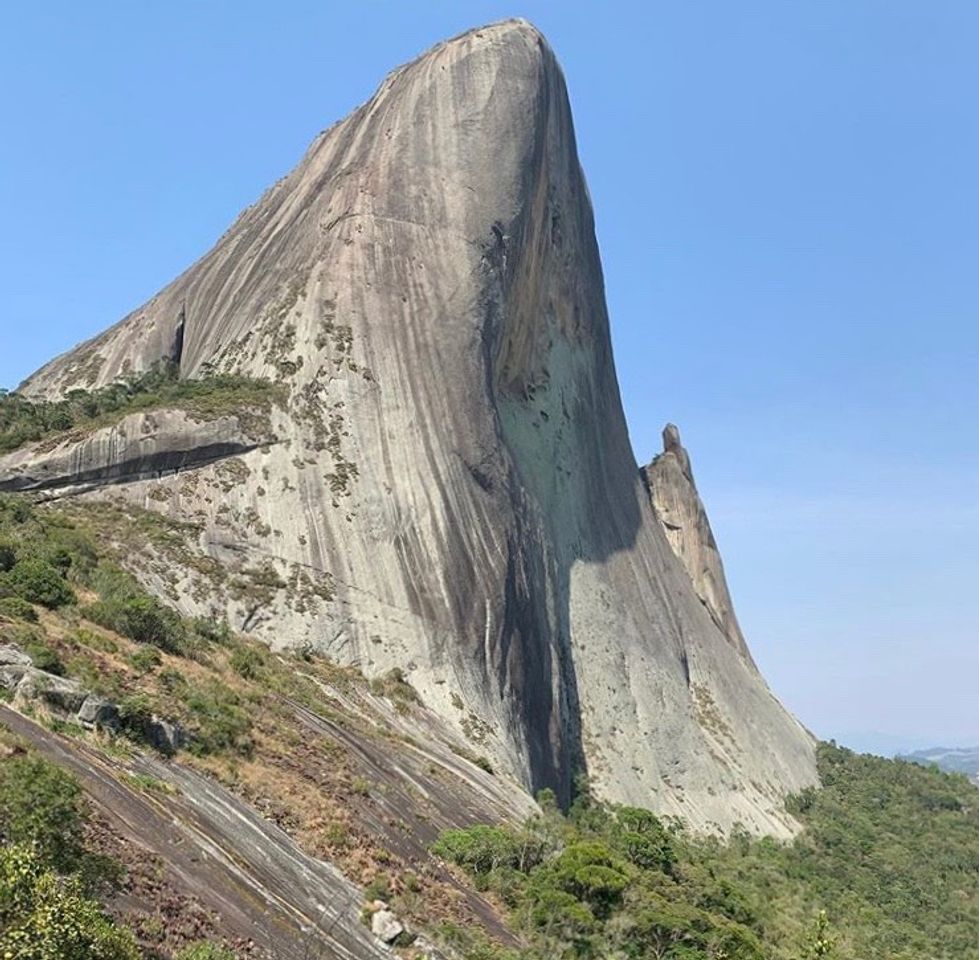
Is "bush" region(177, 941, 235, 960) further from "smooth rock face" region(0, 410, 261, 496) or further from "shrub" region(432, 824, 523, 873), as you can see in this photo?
"smooth rock face" region(0, 410, 261, 496)

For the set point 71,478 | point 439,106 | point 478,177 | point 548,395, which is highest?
point 439,106

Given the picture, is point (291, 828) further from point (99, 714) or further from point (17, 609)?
point (17, 609)

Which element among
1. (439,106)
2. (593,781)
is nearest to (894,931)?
(593,781)

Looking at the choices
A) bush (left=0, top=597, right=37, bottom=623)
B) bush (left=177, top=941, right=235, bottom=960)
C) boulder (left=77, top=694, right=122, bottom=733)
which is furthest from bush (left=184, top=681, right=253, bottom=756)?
bush (left=177, top=941, right=235, bottom=960)

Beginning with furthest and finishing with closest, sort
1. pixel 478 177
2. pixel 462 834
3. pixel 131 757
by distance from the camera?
pixel 478 177
pixel 462 834
pixel 131 757

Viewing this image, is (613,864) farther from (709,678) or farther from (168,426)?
(709,678)
